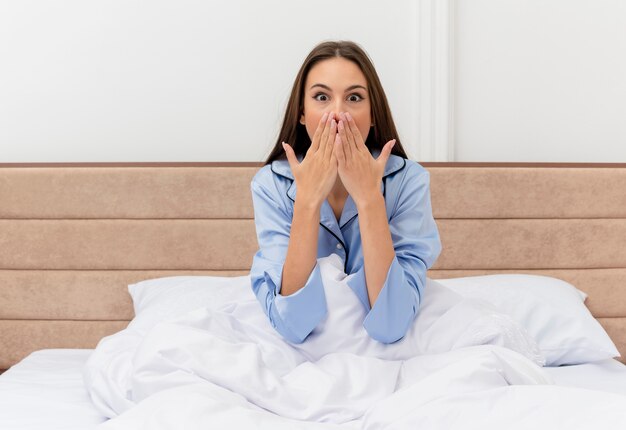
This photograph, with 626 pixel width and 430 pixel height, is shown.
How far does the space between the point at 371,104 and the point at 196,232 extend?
2.78 feet

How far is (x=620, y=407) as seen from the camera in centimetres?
102

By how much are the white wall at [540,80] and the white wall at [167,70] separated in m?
0.21

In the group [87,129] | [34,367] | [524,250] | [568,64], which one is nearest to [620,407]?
[524,250]

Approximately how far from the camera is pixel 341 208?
187 centimetres

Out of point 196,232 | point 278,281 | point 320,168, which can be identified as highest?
point 320,168

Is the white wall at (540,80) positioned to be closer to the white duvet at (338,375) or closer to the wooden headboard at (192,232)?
the wooden headboard at (192,232)

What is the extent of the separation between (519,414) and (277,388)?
1.57 ft

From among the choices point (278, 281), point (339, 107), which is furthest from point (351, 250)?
point (339, 107)

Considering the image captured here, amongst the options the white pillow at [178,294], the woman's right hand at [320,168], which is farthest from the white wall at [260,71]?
the woman's right hand at [320,168]

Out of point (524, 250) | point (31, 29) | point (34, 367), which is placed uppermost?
point (31, 29)

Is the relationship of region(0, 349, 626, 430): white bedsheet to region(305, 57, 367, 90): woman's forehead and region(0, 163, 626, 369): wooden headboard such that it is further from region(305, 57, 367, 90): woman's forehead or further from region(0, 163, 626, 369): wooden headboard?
region(305, 57, 367, 90): woman's forehead

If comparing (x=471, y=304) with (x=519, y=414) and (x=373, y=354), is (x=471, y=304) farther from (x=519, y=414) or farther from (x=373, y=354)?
(x=519, y=414)

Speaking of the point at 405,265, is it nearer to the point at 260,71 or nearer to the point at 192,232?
the point at 192,232

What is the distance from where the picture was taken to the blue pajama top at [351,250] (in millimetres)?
1602
